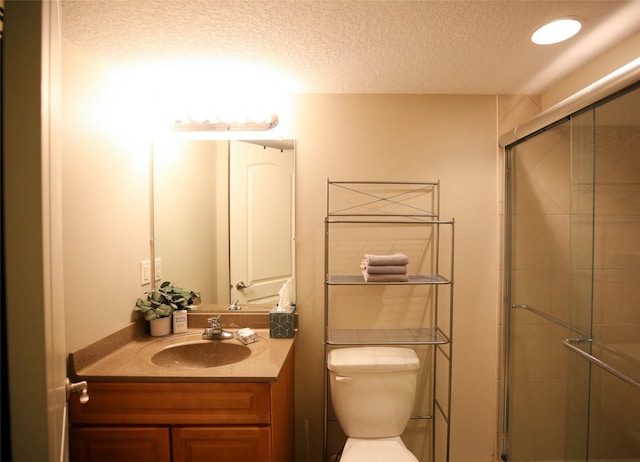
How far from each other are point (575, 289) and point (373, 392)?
39.3 inches

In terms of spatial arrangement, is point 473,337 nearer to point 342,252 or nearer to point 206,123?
point 342,252

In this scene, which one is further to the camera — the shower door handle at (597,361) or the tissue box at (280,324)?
the tissue box at (280,324)

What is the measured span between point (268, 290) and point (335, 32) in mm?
1292

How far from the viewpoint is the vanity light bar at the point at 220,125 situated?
172cm

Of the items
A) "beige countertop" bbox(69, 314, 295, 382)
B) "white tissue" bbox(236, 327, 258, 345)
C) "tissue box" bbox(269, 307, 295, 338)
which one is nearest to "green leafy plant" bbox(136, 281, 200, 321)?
"beige countertop" bbox(69, 314, 295, 382)

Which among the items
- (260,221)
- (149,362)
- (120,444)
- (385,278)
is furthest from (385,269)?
(120,444)

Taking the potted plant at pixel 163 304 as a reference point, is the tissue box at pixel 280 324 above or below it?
below

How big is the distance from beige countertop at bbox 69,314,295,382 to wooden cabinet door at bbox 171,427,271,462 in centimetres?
20

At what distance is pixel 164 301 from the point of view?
169cm

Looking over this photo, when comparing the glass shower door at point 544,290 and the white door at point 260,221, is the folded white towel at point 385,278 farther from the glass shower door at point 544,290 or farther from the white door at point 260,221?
the glass shower door at point 544,290

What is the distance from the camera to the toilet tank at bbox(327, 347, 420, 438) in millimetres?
1531

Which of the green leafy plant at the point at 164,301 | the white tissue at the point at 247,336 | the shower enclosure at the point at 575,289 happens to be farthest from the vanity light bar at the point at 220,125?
the shower enclosure at the point at 575,289

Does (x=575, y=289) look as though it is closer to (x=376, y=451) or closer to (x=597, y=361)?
(x=597, y=361)

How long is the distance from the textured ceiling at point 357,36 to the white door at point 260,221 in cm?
44
